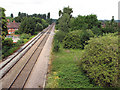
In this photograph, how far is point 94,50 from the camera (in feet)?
38.7

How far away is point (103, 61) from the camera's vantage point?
1093 cm

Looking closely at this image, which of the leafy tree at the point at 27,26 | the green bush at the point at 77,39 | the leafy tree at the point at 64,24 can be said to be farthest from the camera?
the leafy tree at the point at 27,26

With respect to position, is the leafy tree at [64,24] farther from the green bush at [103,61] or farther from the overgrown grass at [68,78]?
the green bush at [103,61]

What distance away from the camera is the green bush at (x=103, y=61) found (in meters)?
10.1

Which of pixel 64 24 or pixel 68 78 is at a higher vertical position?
pixel 64 24

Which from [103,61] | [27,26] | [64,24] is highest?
[27,26]

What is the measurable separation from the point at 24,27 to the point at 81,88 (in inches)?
1558

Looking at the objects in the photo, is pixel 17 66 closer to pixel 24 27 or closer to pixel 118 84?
pixel 118 84

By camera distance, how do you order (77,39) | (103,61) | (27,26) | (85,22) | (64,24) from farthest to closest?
(27,26)
(85,22)
(64,24)
(77,39)
(103,61)

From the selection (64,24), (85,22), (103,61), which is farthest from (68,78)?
(85,22)

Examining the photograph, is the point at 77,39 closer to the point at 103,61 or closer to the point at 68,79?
the point at 103,61

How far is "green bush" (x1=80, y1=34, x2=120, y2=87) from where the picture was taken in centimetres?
1015

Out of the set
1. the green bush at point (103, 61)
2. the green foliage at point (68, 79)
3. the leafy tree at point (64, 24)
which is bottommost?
the green foliage at point (68, 79)

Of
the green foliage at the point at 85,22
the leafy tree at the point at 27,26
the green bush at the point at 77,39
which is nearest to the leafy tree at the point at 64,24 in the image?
the green foliage at the point at 85,22
